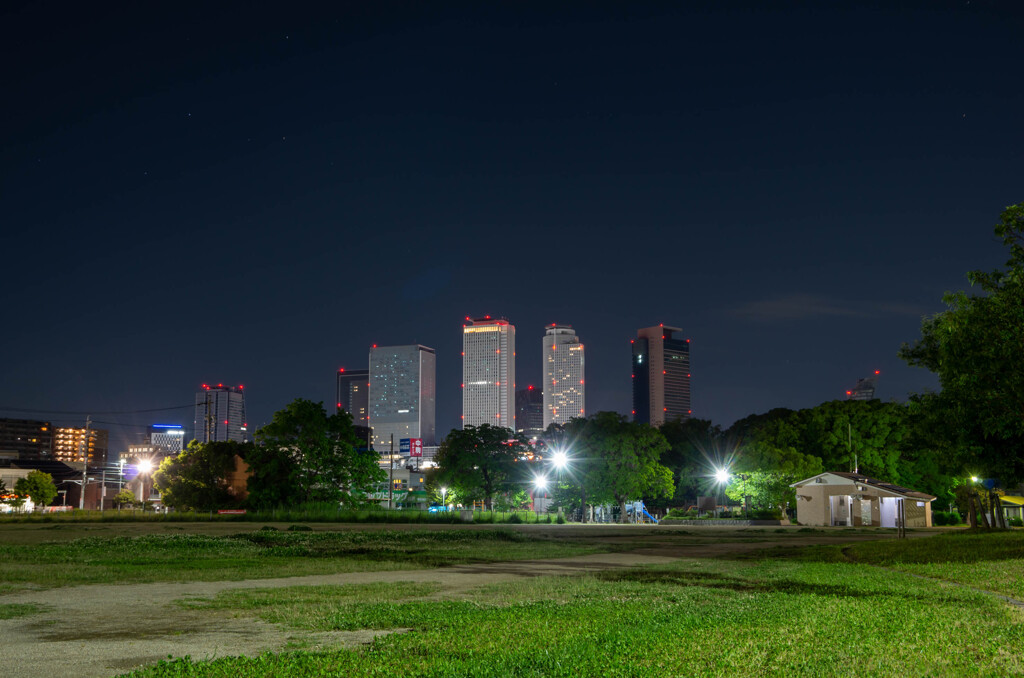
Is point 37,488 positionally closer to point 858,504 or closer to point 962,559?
point 858,504

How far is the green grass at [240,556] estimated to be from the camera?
17.0 metres

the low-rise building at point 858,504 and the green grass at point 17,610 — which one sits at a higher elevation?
the green grass at point 17,610

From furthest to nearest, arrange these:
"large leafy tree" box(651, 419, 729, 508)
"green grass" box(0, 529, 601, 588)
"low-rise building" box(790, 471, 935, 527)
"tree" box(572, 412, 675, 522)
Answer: "large leafy tree" box(651, 419, 729, 508) < "tree" box(572, 412, 675, 522) < "low-rise building" box(790, 471, 935, 527) < "green grass" box(0, 529, 601, 588)

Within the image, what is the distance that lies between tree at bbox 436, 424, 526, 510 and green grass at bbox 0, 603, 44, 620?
233 feet

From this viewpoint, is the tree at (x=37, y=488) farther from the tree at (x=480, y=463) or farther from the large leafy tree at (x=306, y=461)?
the large leafy tree at (x=306, y=461)

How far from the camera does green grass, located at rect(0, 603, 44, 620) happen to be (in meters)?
10.7

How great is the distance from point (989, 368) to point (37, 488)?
400ft

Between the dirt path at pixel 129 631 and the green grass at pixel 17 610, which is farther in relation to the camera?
the green grass at pixel 17 610

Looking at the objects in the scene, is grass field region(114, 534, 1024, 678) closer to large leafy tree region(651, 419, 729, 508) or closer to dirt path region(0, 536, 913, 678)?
dirt path region(0, 536, 913, 678)

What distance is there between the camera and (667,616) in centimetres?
1074

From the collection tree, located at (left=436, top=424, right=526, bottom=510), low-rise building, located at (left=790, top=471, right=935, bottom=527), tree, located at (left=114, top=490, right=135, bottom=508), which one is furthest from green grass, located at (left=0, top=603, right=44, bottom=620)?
tree, located at (left=114, top=490, right=135, bottom=508)

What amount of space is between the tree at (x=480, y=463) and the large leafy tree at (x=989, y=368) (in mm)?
60026

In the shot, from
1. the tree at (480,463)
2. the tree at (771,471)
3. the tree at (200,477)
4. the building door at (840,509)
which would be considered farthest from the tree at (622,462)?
the tree at (200,477)

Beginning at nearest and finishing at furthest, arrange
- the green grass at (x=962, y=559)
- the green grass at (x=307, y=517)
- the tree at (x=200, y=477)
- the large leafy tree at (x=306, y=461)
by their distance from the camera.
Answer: the green grass at (x=962, y=559) < the green grass at (x=307, y=517) < the large leafy tree at (x=306, y=461) < the tree at (x=200, y=477)
